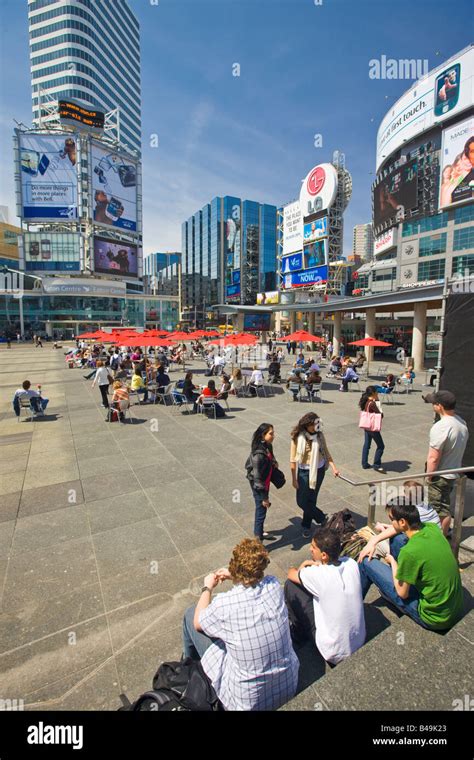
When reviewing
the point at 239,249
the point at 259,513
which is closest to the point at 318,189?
the point at 259,513

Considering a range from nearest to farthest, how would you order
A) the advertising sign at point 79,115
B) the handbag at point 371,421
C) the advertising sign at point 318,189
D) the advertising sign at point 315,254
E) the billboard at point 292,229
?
the handbag at point 371,421, the advertising sign at point 318,189, the advertising sign at point 315,254, the billboard at point 292,229, the advertising sign at point 79,115

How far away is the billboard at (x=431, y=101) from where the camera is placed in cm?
4450

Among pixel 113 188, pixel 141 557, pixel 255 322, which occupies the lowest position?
pixel 141 557

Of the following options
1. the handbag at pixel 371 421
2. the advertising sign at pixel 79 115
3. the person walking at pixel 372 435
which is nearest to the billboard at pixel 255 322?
the advertising sign at pixel 79 115

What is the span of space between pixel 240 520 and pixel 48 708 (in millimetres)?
3141

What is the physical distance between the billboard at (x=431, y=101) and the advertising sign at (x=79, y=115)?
188 ft

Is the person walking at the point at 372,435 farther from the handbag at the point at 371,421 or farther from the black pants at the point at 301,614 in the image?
the black pants at the point at 301,614

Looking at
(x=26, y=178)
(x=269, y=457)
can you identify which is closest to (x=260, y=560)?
(x=269, y=457)

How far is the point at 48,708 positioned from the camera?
2.75 meters

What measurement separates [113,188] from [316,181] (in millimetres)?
45793

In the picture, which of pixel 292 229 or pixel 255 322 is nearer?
pixel 292 229

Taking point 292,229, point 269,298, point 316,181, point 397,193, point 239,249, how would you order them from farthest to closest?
point 239,249, point 269,298, point 292,229, point 316,181, point 397,193

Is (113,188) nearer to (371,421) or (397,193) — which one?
(397,193)

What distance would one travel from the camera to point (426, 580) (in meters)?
2.77
